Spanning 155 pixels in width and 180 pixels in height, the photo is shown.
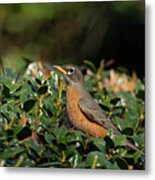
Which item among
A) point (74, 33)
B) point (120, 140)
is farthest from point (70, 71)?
point (120, 140)

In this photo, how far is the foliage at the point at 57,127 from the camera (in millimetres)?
1928

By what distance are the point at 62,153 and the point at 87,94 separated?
0.72 feet

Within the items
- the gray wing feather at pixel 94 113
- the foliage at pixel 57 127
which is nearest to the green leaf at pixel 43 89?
the foliage at pixel 57 127

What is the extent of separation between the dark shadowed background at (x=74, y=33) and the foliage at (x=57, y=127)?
5 cm

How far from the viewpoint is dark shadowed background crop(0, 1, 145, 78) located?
1922 millimetres

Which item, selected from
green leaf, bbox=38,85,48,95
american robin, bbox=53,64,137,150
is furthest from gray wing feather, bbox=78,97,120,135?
green leaf, bbox=38,85,48,95

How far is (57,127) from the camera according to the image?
1956 millimetres

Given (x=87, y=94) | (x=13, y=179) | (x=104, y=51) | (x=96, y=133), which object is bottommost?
(x=13, y=179)

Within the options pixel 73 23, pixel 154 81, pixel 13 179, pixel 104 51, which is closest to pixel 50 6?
pixel 73 23

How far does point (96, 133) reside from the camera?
194cm

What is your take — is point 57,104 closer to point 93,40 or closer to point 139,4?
point 93,40

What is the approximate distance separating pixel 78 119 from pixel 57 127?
0.08 m

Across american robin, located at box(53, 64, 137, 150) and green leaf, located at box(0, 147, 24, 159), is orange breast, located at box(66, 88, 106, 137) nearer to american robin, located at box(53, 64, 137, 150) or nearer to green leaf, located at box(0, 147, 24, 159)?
american robin, located at box(53, 64, 137, 150)

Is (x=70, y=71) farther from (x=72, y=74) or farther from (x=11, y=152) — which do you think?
(x=11, y=152)
